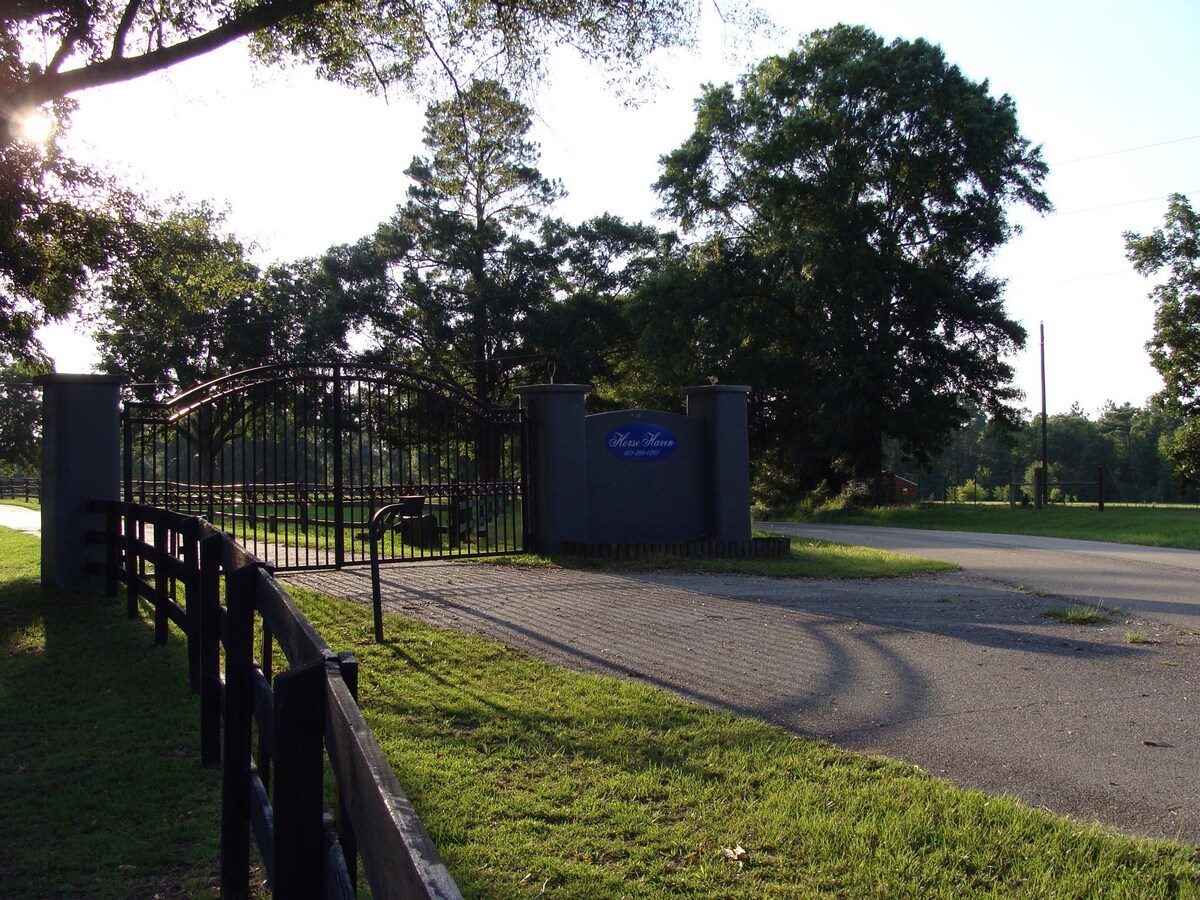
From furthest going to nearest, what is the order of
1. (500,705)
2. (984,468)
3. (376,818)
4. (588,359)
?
1. (984,468)
2. (588,359)
3. (500,705)
4. (376,818)

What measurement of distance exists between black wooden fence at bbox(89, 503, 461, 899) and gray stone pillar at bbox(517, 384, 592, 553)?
8.59 m

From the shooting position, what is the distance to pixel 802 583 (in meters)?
11.9

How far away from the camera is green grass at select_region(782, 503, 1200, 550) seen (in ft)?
70.9

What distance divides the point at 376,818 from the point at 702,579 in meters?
10.4

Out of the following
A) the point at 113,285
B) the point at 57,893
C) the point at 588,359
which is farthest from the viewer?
the point at 588,359

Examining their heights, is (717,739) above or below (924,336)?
below

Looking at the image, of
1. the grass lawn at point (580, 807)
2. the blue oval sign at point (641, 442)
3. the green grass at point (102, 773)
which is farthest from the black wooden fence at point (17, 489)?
the grass lawn at point (580, 807)

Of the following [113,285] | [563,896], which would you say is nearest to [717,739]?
[563,896]

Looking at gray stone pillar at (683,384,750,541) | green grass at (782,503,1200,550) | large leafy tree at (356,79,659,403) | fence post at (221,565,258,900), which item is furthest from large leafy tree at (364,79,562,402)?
fence post at (221,565,258,900)

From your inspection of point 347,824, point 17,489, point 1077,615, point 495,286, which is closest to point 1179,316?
point 495,286

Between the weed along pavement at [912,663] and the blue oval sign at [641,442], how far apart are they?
115 inches

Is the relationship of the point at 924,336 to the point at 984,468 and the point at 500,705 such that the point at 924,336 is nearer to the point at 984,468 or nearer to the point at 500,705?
the point at 500,705

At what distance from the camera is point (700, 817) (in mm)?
4191

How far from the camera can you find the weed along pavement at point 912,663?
4.89 metres
